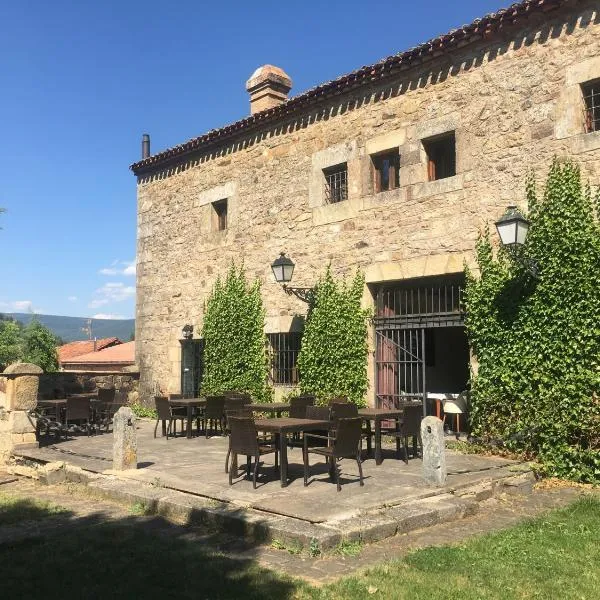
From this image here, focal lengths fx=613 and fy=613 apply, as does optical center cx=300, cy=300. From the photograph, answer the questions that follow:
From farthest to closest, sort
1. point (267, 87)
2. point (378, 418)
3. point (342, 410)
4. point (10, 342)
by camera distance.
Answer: point (10, 342) < point (267, 87) < point (342, 410) < point (378, 418)

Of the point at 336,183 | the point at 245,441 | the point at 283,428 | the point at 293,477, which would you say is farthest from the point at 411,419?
the point at 336,183

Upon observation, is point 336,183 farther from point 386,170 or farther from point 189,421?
point 189,421

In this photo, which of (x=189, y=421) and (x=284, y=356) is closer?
(x=189, y=421)

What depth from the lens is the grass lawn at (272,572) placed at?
3.94 metres

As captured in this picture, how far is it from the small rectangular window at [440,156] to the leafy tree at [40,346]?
24997 mm

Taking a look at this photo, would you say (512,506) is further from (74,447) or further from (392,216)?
(74,447)

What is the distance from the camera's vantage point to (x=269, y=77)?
42.1 feet

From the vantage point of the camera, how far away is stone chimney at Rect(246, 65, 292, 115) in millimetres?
12914

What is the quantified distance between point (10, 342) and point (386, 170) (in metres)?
25.8

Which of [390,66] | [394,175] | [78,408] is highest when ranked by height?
[390,66]

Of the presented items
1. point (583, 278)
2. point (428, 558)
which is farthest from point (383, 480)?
point (583, 278)

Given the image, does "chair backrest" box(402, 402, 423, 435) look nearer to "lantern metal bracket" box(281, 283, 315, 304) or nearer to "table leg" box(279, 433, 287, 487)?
"table leg" box(279, 433, 287, 487)

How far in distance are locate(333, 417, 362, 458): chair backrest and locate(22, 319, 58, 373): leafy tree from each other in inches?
1036

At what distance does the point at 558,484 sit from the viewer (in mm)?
7297
